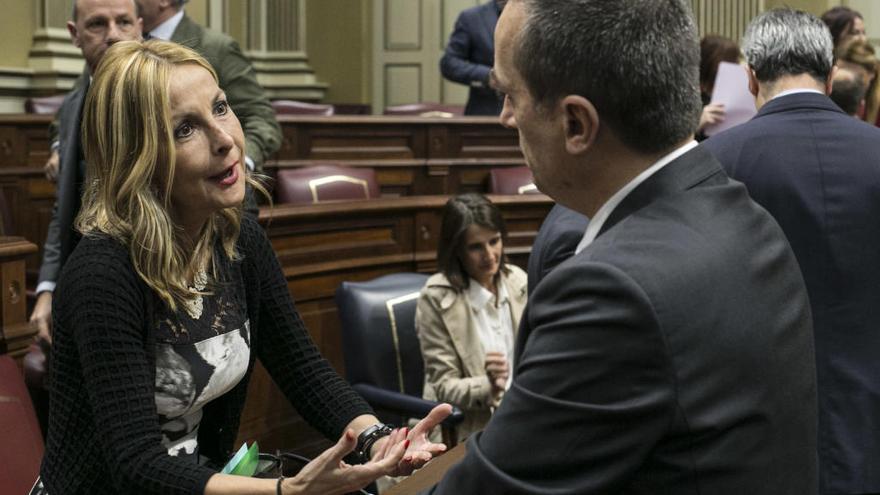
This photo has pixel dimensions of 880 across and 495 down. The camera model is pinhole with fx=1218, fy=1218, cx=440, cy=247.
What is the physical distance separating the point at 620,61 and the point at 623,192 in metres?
0.12

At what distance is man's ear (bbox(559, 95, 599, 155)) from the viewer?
1104 mm

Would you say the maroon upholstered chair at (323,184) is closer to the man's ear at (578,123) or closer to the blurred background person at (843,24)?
the blurred background person at (843,24)

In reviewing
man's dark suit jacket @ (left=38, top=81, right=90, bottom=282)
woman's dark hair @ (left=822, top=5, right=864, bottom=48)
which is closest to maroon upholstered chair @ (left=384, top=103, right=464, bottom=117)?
woman's dark hair @ (left=822, top=5, right=864, bottom=48)

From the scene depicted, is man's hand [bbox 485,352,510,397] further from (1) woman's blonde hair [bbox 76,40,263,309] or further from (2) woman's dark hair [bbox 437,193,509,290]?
(1) woman's blonde hair [bbox 76,40,263,309]

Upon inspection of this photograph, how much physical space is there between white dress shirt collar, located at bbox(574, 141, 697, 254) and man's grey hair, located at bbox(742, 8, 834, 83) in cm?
139

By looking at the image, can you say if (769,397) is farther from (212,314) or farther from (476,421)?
(476,421)

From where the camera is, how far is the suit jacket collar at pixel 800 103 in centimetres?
236

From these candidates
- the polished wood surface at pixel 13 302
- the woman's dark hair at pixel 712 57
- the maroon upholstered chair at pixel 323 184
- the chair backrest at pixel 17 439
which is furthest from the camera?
the maroon upholstered chair at pixel 323 184

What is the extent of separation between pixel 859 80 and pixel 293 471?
79.3 inches

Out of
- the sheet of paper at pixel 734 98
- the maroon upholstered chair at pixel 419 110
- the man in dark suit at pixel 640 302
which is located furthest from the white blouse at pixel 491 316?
the maroon upholstered chair at pixel 419 110

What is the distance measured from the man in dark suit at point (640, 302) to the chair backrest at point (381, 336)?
233 cm

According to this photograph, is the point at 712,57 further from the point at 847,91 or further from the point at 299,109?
the point at 299,109

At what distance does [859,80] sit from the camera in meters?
3.27

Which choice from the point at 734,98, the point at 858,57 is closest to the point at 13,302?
the point at 734,98
